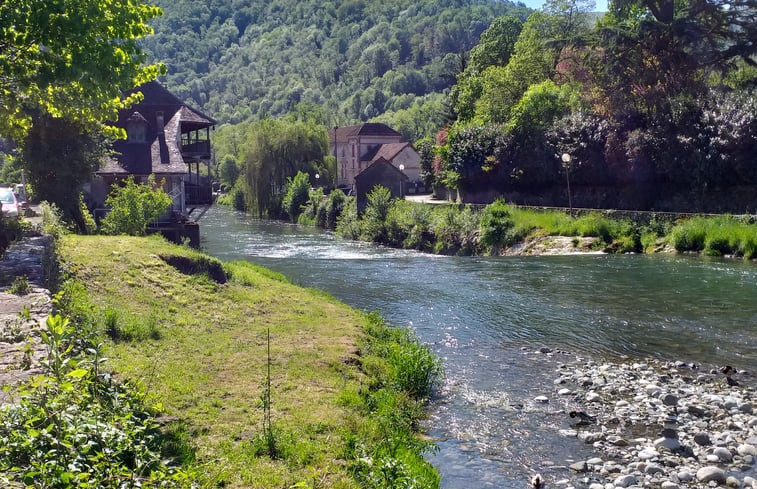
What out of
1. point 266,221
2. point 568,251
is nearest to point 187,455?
point 568,251

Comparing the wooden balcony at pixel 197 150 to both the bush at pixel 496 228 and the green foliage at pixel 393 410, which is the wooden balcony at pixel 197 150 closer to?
the bush at pixel 496 228

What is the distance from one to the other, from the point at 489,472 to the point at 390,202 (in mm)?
35924

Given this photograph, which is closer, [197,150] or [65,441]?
[65,441]

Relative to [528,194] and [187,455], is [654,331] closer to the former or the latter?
[187,455]

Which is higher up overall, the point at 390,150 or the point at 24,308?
the point at 390,150

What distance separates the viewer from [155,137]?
34.9 meters

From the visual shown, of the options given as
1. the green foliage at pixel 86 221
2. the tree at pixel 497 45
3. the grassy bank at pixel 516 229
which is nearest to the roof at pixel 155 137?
the green foliage at pixel 86 221

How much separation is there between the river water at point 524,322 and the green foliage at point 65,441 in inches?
162

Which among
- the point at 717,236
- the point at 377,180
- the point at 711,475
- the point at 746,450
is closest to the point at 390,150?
the point at 377,180

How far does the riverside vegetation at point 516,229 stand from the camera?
2769 cm

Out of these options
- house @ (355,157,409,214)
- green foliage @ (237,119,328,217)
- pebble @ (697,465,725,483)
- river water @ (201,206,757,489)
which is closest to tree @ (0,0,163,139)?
river water @ (201,206,757,489)

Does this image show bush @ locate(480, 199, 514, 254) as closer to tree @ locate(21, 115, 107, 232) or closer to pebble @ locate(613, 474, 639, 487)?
tree @ locate(21, 115, 107, 232)

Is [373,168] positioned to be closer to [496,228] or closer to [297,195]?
[297,195]

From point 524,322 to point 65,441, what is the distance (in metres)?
13.4
